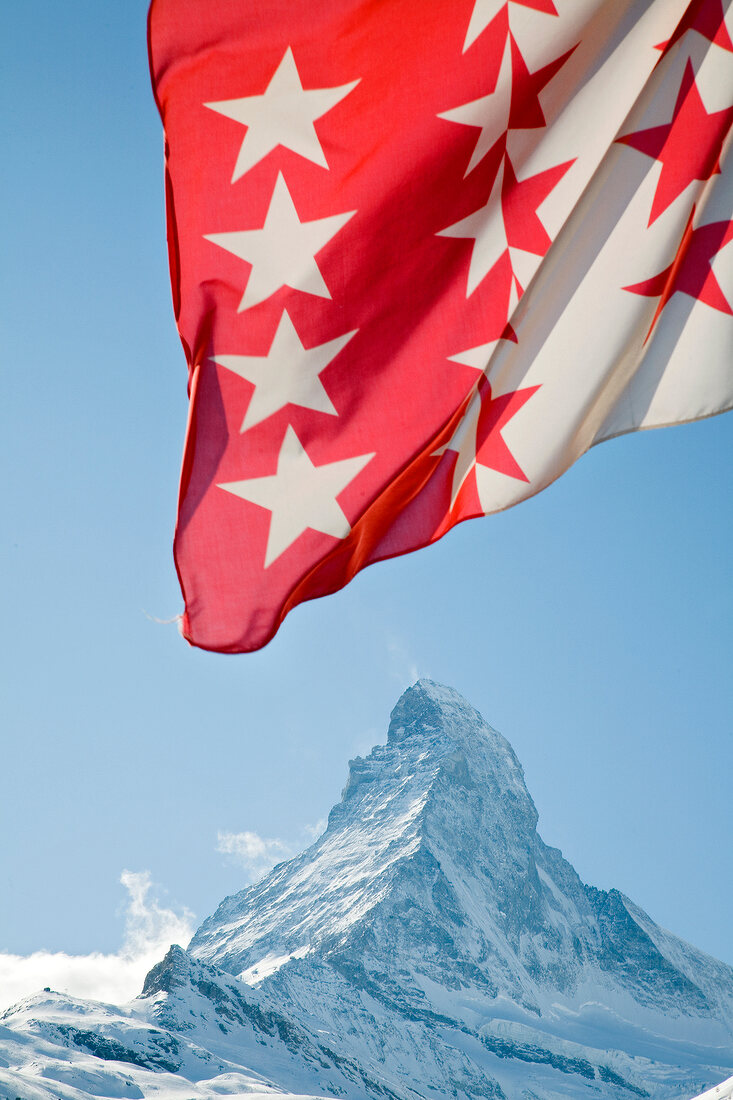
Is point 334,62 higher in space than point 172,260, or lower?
higher

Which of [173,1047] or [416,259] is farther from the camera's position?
[173,1047]

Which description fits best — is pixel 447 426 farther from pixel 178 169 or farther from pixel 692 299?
pixel 178 169

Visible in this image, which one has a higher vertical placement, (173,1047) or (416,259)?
(173,1047)

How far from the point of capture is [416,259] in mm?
5133

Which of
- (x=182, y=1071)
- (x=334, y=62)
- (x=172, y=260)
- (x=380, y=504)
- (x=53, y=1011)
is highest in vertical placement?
(x=53, y=1011)

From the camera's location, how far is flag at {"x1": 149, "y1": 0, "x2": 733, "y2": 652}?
16.1 ft

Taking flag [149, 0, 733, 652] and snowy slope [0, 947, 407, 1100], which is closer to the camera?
flag [149, 0, 733, 652]

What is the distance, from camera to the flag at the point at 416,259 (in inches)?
193

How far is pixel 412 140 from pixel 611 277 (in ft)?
3.21

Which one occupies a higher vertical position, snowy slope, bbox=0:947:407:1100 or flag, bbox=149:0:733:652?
snowy slope, bbox=0:947:407:1100

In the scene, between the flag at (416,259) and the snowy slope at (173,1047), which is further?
the snowy slope at (173,1047)

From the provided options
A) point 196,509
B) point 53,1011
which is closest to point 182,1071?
point 53,1011

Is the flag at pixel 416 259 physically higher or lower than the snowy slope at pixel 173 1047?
lower

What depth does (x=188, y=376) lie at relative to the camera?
5.28 m
